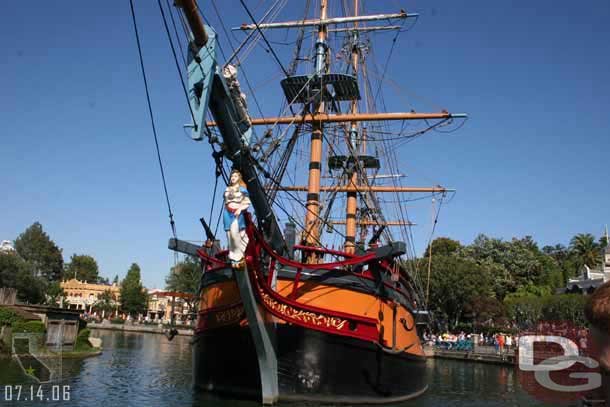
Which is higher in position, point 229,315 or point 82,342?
point 229,315

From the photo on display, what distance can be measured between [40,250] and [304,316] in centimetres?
7401

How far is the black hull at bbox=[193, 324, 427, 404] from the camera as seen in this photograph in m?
13.1

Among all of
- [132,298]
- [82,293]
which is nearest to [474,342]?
[132,298]

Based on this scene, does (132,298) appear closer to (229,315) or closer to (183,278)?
(183,278)

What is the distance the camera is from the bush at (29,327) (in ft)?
77.4

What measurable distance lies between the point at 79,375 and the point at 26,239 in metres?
65.3

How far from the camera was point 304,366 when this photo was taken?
13078 millimetres

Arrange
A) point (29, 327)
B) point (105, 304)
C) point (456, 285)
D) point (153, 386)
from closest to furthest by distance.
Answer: point (153, 386) < point (29, 327) < point (456, 285) < point (105, 304)

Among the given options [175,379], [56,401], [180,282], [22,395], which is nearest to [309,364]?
[56,401]

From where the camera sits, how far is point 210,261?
15.5 meters

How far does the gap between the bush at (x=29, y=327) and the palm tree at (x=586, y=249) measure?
5995cm

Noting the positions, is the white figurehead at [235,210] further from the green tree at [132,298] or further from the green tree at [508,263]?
the green tree at [132,298]

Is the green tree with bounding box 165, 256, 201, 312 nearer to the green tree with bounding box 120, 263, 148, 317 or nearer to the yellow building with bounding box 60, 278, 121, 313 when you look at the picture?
the green tree with bounding box 120, 263, 148, 317

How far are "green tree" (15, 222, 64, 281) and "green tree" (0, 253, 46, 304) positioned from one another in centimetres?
2423
